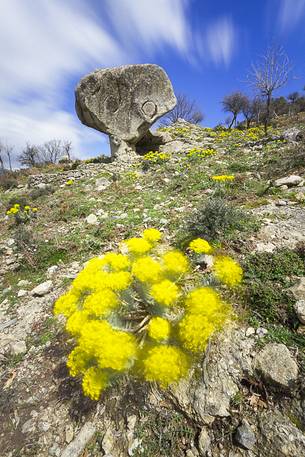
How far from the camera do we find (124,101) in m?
13.6

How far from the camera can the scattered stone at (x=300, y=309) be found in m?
2.48

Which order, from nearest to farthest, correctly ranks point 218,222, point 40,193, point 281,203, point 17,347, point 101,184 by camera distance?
point 17,347, point 218,222, point 281,203, point 101,184, point 40,193

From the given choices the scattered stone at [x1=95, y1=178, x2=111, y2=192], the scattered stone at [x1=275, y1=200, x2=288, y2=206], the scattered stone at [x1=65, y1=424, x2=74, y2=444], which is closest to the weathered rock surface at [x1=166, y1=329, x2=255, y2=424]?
the scattered stone at [x1=65, y1=424, x2=74, y2=444]

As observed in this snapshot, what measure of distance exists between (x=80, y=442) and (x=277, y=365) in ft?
6.74

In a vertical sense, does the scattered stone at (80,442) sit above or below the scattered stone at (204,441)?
below

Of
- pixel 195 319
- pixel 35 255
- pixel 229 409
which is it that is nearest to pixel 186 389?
pixel 229 409

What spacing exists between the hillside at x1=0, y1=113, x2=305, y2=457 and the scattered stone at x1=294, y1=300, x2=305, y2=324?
1 cm

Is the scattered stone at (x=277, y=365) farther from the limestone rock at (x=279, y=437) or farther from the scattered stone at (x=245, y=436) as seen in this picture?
the scattered stone at (x=245, y=436)

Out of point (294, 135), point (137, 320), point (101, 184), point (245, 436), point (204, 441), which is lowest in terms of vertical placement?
point (204, 441)

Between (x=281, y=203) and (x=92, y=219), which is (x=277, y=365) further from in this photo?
(x=92, y=219)

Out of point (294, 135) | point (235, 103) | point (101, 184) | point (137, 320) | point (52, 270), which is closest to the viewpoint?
point (137, 320)

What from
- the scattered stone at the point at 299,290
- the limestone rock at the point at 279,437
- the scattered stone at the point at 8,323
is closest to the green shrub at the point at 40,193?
the scattered stone at the point at 8,323

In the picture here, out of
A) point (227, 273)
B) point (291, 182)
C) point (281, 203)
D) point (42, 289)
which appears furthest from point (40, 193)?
point (227, 273)

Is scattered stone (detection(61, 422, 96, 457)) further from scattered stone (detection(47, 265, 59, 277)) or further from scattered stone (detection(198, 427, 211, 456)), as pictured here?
scattered stone (detection(47, 265, 59, 277))
